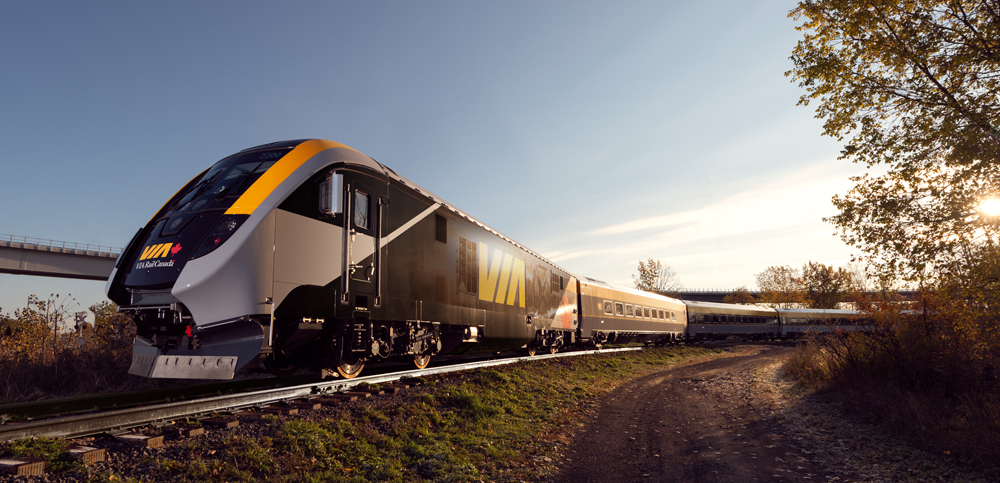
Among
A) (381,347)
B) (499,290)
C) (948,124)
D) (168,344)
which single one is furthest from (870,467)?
(168,344)

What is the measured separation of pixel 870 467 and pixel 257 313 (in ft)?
32.8

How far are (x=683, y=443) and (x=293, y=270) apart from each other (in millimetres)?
7634

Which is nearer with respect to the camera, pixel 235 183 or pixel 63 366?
pixel 235 183

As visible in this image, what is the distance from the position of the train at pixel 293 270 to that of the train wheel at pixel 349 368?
29 millimetres

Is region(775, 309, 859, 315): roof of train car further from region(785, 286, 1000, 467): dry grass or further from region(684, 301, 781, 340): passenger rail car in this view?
region(785, 286, 1000, 467): dry grass

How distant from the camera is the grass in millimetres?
5121

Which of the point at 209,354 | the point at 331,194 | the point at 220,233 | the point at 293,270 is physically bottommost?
the point at 209,354

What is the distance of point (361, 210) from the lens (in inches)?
362

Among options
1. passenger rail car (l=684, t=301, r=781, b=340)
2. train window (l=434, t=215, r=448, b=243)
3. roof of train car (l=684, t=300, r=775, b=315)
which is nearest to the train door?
train window (l=434, t=215, r=448, b=243)

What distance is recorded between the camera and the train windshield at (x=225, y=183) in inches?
307

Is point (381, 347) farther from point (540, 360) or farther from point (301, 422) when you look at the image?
point (540, 360)

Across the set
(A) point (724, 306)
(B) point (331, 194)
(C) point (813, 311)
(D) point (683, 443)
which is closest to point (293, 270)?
(B) point (331, 194)

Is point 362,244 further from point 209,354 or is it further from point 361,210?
point 209,354

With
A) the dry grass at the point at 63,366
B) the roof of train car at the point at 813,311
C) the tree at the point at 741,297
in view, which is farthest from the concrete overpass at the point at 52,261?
the tree at the point at 741,297
